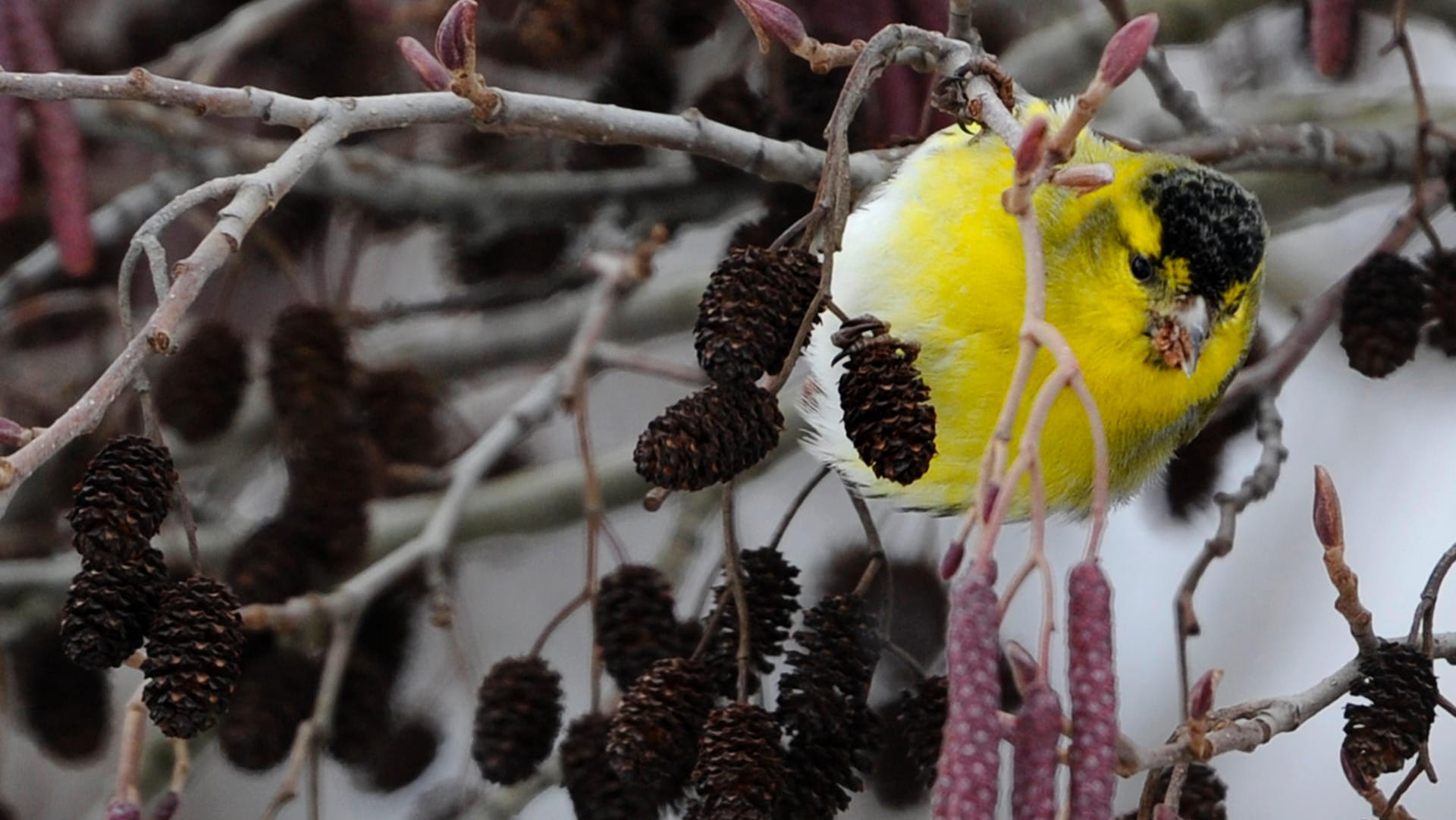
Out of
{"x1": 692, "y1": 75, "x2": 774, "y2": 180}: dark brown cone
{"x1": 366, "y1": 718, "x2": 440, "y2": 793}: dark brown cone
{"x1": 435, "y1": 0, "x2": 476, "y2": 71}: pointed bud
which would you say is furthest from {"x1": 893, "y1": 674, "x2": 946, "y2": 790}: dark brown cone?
{"x1": 366, "y1": 718, "x2": 440, "y2": 793}: dark brown cone

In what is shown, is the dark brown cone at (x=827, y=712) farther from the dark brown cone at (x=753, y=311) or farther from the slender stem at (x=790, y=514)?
the dark brown cone at (x=753, y=311)

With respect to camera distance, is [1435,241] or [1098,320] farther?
[1435,241]

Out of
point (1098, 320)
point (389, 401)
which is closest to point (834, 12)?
point (1098, 320)

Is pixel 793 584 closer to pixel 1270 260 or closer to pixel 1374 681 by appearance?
pixel 1374 681

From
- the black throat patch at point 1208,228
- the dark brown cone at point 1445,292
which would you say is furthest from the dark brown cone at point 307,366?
the dark brown cone at point 1445,292

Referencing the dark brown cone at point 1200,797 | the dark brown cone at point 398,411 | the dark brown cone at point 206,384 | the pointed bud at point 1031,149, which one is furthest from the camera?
the dark brown cone at point 398,411

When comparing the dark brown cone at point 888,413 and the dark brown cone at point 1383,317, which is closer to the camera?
the dark brown cone at point 888,413

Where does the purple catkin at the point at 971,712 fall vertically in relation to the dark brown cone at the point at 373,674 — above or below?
below
